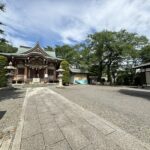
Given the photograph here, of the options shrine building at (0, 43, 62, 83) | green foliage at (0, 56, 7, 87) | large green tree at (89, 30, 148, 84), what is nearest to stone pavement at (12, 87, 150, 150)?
green foliage at (0, 56, 7, 87)

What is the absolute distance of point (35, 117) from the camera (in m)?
5.10

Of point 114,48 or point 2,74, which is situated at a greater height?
point 114,48

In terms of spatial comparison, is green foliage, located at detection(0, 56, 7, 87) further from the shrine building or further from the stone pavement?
the stone pavement

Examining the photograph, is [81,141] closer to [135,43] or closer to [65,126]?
[65,126]

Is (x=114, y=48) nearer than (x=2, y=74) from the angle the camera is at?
No

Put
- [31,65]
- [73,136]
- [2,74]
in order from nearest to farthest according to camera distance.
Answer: [73,136] → [2,74] → [31,65]

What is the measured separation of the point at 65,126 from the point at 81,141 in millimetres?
1065

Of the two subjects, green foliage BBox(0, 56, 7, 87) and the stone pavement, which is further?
green foliage BBox(0, 56, 7, 87)

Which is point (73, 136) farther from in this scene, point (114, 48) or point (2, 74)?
point (114, 48)

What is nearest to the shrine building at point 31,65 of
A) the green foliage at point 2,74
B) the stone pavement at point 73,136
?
the green foliage at point 2,74

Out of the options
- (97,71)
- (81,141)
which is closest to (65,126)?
(81,141)

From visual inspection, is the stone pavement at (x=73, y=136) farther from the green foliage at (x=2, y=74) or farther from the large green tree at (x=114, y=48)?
the large green tree at (x=114, y=48)

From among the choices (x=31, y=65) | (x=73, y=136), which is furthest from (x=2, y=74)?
(x=73, y=136)

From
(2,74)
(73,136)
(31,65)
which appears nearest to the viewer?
(73,136)
